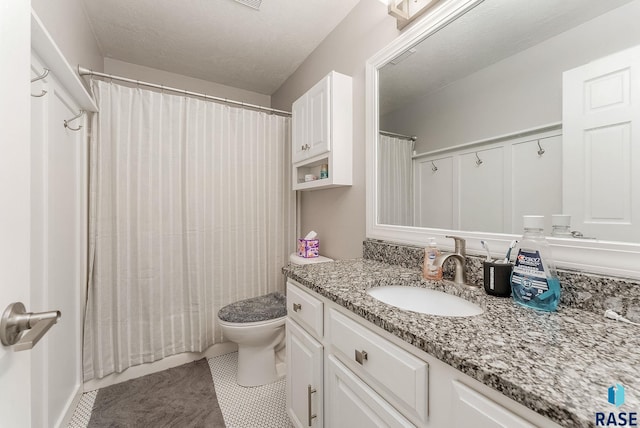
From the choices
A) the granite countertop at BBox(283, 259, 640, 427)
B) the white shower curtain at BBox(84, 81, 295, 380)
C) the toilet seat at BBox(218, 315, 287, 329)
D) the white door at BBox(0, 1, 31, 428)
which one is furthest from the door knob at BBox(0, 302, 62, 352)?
the white shower curtain at BBox(84, 81, 295, 380)

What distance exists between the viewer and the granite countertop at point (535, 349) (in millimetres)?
398

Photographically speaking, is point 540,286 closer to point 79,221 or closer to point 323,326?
point 323,326

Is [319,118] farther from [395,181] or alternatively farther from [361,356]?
[361,356]

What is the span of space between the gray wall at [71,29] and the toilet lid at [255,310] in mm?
1631

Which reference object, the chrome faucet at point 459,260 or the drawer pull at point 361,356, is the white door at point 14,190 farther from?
the chrome faucet at point 459,260

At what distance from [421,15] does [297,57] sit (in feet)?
4.07

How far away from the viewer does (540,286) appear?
2.41ft

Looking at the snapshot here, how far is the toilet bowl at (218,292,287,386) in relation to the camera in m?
1.59

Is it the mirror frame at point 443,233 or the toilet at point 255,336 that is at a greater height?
the mirror frame at point 443,233

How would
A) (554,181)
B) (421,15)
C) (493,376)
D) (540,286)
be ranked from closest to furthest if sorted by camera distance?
(493,376)
(540,286)
(554,181)
(421,15)

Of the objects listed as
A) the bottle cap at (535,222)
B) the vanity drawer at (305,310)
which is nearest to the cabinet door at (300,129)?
the vanity drawer at (305,310)

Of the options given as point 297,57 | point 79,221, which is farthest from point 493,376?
point 297,57

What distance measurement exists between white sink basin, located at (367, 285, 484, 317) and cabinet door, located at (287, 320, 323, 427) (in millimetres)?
322

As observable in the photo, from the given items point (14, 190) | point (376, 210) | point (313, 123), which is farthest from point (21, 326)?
point (313, 123)
